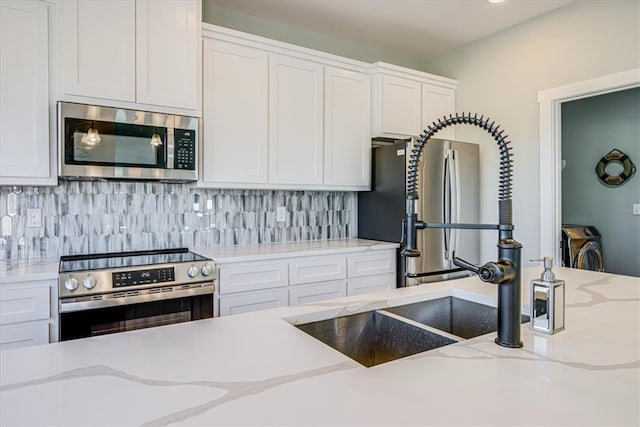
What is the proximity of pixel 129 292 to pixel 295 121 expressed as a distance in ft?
5.36

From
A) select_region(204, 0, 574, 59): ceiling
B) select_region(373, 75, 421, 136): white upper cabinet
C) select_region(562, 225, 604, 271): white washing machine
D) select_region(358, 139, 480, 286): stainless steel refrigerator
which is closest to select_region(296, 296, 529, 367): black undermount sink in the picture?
select_region(358, 139, 480, 286): stainless steel refrigerator

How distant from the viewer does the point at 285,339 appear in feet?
3.20

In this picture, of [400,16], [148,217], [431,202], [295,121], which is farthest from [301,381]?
[400,16]

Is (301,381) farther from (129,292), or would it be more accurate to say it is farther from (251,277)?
(251,277)

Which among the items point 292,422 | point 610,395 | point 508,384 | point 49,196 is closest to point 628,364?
point 610,395

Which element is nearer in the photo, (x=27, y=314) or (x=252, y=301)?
(x=27, y=314)

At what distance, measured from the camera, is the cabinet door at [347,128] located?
314 cm

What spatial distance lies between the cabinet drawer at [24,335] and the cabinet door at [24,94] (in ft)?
2.43

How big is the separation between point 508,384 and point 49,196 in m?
2.64

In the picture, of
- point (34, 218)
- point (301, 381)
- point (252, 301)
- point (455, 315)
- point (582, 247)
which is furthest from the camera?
point (582, 247)

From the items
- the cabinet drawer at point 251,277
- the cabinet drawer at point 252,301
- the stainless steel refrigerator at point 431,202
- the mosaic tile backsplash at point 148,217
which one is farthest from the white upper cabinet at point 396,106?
the cabinet drawer at point 252,301

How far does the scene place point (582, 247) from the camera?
12.8ft

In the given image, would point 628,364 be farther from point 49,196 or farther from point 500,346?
point 49,196

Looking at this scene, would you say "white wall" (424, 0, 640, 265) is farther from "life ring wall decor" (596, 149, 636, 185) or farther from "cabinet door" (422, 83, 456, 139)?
"life ring wall decor" (596, 149, 636, 185)
